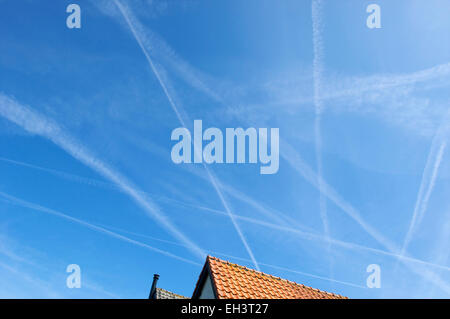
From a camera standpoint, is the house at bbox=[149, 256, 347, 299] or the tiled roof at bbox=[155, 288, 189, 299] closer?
the house at bbox=[149, 256, 347, 299]

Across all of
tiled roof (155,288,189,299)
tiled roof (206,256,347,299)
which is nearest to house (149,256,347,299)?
tiled roof (206,256,347,299)

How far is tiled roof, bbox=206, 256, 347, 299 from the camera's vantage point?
10.4 meters

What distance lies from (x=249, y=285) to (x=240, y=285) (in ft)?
1.51

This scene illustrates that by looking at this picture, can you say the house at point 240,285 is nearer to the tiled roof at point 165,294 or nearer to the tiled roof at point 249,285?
the tiled roof at point 249,285

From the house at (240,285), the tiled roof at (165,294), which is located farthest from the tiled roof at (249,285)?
the tiled roof at (165,294)

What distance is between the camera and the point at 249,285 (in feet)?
36.7

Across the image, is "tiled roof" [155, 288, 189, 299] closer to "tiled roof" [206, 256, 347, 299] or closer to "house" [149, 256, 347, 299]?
"house" [149, 256, 347, 299]

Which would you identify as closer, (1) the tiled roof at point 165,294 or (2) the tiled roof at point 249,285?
(2) the tiled roof at point 249,285

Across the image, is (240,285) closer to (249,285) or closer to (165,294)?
(249,285)

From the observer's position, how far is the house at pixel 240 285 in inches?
409

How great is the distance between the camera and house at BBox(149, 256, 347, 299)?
10391 mm
